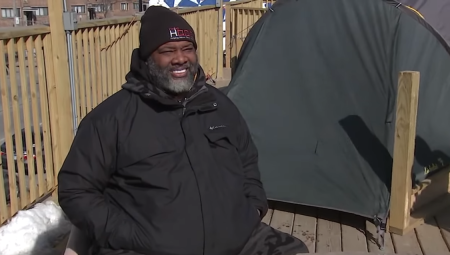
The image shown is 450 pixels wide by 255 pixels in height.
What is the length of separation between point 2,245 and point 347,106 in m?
2.47

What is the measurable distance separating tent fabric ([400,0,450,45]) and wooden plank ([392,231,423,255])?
5.21 feet

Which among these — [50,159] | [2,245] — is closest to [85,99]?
[50,159]

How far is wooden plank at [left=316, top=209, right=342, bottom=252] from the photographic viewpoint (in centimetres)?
335

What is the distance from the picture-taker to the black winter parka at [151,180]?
6.81 ft

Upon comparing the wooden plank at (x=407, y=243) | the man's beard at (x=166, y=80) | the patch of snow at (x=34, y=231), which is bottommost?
the wooden plank at (x=407, y=243)

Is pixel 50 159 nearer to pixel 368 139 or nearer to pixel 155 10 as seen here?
pixel 155 10

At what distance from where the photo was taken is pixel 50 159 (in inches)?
155

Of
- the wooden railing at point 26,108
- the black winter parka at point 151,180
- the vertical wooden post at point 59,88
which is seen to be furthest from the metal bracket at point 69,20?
the black winter parka at point 151,180

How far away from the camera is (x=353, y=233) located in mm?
3531

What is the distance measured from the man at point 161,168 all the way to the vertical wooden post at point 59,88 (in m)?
1.73

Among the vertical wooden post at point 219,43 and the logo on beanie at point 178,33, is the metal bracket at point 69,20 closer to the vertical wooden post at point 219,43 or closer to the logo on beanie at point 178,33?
the logo on beanie at point 178,33

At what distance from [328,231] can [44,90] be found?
2.21 m

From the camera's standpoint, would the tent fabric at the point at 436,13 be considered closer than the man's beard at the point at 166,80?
No

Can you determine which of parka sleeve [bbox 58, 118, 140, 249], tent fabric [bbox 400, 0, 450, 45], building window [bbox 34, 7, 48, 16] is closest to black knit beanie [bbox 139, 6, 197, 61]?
parka sleeve [bbox 58, 118, 140, 249]
